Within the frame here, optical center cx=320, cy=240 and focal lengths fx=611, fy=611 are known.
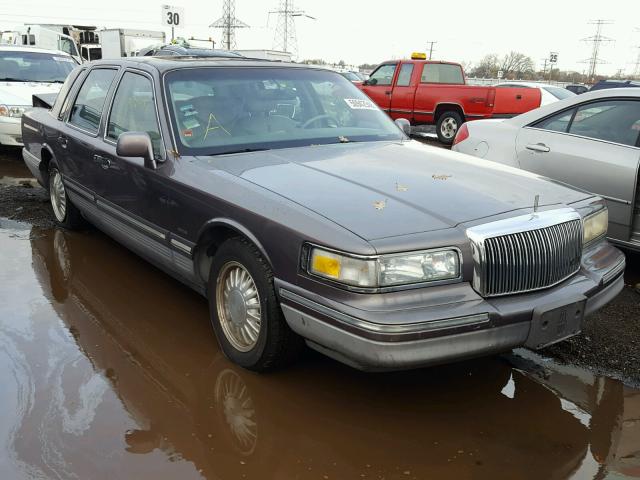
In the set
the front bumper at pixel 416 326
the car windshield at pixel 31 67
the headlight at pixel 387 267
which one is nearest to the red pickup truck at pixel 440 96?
the car windshield at pixel 31 67

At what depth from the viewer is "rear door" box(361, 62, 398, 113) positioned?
14.5m

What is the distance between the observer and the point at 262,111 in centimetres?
402

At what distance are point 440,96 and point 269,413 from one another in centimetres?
1156

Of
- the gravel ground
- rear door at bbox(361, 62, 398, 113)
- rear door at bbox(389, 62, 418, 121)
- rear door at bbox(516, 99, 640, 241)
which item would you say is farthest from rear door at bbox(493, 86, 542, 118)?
the gravel ground

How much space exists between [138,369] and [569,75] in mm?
73167

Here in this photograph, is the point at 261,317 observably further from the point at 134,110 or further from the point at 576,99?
the point at 576,99

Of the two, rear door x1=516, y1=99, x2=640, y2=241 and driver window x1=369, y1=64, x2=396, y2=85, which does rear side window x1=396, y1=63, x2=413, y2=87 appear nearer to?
driver window x1=369, y1=64, x2=396, y2=85

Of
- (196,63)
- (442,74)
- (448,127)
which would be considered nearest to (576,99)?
(196,63)

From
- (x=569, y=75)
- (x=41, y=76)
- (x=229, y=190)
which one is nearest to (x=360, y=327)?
(x=229, y=190)

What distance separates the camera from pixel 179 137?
12.4ft

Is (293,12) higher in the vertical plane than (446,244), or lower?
higher

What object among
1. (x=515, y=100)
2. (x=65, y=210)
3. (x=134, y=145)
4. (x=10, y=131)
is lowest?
(x=65, y=210)

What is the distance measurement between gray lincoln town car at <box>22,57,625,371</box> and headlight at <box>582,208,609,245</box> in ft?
0.06

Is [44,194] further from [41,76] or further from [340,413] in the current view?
[340,413]
